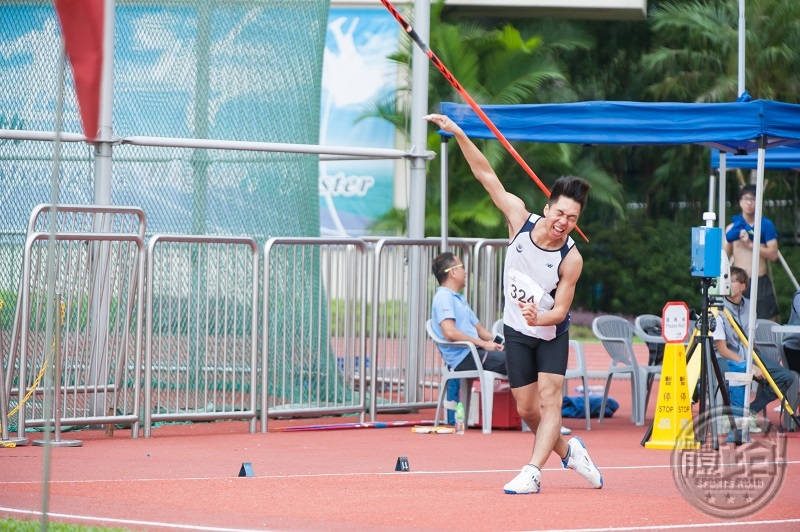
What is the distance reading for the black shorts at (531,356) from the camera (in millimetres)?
7793

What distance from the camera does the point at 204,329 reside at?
1120 centimetres

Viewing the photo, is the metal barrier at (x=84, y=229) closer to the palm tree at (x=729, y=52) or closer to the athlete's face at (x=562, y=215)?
the athlete's face at (x=562, y=215)

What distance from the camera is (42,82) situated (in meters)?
11.2

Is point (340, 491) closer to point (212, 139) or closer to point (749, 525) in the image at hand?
point (749, 525)

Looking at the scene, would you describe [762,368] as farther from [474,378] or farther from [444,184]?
[444,184]

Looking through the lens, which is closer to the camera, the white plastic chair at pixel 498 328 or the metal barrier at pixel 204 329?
the metal barrier at pixel 204 329

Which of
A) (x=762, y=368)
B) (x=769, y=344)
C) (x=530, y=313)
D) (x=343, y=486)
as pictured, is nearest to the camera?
(x=530, y=313)

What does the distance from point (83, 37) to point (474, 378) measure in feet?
23.4

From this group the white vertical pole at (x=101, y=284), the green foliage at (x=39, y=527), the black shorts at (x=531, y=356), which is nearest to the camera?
the green foliage at (x=39, y=527)

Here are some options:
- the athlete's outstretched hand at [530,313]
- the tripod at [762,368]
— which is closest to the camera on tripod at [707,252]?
the tripod at [762,368]

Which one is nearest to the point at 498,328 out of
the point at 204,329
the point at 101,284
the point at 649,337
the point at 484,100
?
the point at 649,337

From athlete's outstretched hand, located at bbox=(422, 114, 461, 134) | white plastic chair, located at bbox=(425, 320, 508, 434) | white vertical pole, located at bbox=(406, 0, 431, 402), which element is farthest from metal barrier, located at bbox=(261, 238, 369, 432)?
athlete's outstretched hand, located at bbox=(422, 114, 461, 134)

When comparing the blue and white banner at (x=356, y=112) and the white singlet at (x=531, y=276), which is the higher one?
the blue and white banner at (x=356, y=112)

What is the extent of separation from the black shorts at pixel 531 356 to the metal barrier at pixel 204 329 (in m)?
3.85
